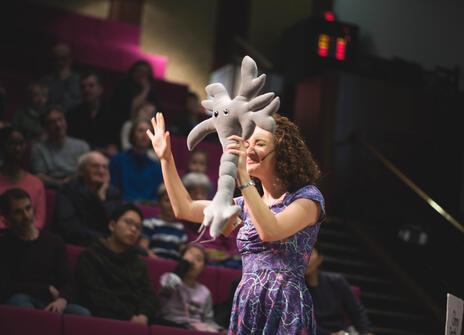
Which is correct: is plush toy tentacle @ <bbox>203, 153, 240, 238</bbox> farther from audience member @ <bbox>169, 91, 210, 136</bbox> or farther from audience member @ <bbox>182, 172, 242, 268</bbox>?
audience member @ <bbox>169, 91, 210, 136</bbox>

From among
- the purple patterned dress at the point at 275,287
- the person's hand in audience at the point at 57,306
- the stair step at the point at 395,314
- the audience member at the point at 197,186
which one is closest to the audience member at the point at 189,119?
the audience member at the point at 197,186

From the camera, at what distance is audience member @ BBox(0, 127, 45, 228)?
4145 millimetres

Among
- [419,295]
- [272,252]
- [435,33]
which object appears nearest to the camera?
[272,252]

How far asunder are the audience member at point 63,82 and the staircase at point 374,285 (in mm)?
2314

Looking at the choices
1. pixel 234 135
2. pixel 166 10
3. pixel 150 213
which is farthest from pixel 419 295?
pixel 166 10

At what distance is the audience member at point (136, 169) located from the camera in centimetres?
510

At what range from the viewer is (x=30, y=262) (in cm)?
352

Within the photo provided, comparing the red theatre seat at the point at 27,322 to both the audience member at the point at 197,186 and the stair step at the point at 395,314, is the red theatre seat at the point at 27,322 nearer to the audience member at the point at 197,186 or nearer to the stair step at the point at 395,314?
the audience member at the point at 197,186

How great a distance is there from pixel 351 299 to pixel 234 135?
8.17ft

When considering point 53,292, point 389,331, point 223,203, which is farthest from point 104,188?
point 223,203

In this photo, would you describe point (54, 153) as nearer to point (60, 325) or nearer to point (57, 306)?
point (57, 306)

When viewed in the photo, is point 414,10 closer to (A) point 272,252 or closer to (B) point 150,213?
(B) point 150,213

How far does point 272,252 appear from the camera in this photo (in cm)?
194

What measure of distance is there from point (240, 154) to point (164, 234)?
2672 millimetres
